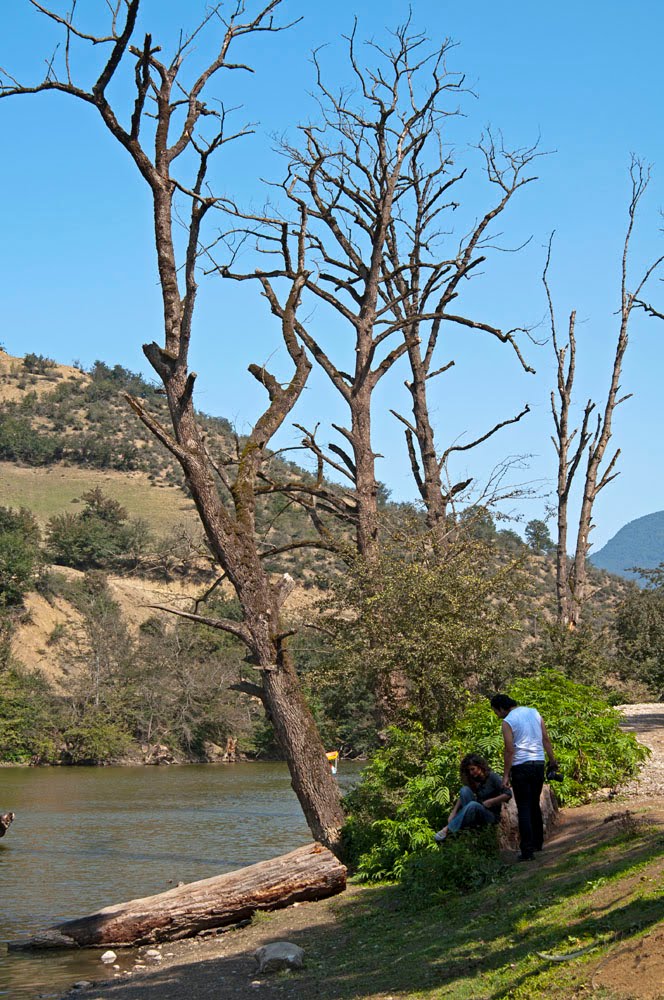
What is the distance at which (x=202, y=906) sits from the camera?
1286 centimetres

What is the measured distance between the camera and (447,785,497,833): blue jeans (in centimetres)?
1131

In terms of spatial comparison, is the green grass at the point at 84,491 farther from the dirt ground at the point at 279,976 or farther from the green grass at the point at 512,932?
the green grass at the point at 512,932

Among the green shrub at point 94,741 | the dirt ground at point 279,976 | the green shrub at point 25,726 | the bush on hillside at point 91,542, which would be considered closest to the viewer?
the dirt ground at point 279,976

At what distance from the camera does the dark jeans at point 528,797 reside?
10578mm

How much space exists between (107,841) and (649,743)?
38.5 ft

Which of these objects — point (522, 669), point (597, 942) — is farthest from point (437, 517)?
point (597, 942)

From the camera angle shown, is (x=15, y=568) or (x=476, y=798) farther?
(x=15, y=568)

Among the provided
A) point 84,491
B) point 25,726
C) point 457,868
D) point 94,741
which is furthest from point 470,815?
point 84,491

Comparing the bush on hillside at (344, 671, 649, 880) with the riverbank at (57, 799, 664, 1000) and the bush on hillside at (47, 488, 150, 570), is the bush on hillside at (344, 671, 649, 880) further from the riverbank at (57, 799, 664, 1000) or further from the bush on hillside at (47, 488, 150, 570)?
the bush on hillside at (47, 488, 150, 570)

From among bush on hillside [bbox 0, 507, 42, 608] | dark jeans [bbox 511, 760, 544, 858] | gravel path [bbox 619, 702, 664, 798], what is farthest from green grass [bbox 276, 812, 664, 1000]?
bush on hillside [bbox 0, 507, 42, 608]

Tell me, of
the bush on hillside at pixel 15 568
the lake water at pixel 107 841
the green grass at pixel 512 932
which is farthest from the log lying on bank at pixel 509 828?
the bush on hillside at pixel 15 568

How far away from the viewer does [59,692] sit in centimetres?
5181

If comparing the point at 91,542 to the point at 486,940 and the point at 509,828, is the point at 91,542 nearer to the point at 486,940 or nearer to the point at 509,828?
the point at 509,828

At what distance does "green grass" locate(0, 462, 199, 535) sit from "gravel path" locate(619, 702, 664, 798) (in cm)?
6113
